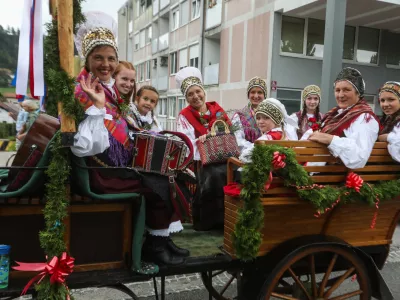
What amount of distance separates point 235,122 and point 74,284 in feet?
7.34

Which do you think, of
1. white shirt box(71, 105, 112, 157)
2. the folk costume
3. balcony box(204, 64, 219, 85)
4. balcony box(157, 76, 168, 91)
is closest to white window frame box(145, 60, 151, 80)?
balcony box(157, 76, 168, 91)

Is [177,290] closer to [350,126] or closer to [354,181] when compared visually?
[354,181]

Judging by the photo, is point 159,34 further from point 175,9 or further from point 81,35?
point 81,35

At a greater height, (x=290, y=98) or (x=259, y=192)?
(x=290, y=98)

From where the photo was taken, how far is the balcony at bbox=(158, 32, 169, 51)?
24.2m

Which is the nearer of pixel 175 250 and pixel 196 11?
pixel 175 250

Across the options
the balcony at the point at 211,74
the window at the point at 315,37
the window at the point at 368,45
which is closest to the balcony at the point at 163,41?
the balcony at the point at 211,74

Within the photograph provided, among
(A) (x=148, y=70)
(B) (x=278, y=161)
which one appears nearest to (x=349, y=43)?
(B) (x=278, y=161)

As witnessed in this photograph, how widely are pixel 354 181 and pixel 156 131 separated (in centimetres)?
133

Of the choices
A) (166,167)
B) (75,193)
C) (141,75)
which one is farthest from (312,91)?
(141,75)

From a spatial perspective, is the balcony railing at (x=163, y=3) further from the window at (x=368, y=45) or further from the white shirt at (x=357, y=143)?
the white shirt at (x=357, y=143)

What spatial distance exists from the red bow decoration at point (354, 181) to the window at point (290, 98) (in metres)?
10.4

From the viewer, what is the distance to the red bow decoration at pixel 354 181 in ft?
7.49

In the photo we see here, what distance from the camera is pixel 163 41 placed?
2488cm
